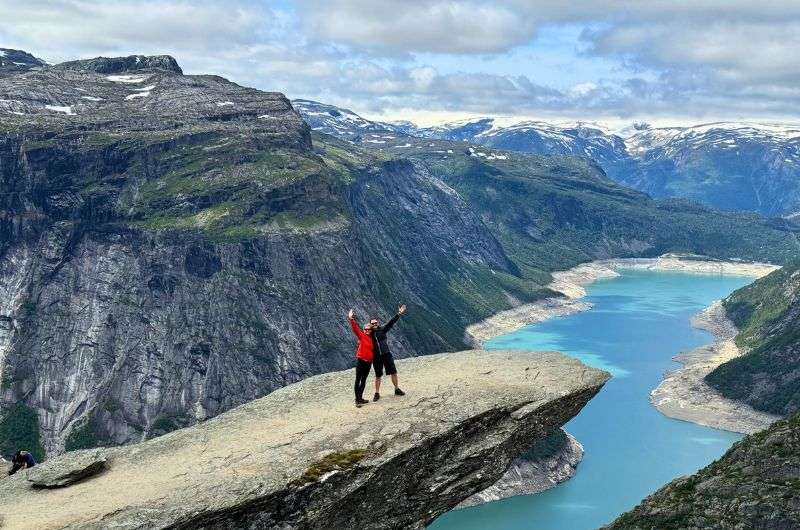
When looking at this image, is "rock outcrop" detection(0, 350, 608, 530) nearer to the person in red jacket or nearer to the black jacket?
the person in red jacket

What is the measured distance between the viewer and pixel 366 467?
121ft

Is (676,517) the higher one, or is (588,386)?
(588,386)

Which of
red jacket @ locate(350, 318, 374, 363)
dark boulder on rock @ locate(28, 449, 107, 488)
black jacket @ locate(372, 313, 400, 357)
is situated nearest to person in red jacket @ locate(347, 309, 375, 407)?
red jacket @ locate(350, 318, 374, 363)

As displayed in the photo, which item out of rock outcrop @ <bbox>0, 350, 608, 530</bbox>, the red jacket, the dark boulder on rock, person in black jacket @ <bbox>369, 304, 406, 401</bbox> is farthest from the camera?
person in black jacket @ <bbox>369, 304, 406, 401</bbox>

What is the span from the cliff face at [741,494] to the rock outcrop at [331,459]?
1250 centimetres

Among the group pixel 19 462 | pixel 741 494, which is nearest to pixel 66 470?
pixel 19 462

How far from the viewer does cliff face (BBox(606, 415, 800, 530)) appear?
153 feet

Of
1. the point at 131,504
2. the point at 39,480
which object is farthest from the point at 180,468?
the point at 39,480

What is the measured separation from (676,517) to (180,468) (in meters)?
32.5

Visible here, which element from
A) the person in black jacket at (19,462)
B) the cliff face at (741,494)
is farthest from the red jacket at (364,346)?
the cliff face at (741,494)

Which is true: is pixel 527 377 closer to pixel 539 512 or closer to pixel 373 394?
pixel 373 394

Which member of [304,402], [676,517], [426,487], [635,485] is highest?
[304,402]

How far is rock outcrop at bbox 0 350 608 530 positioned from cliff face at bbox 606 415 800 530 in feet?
41.0

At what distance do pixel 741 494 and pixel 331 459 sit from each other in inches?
1128
